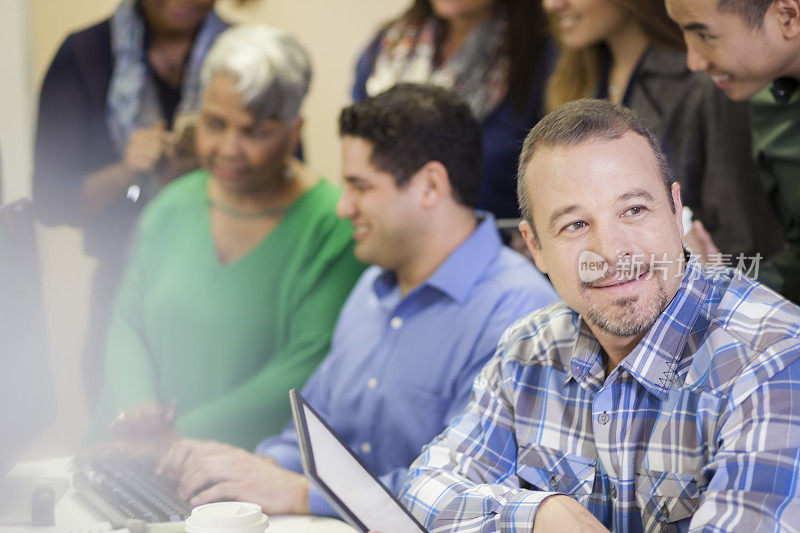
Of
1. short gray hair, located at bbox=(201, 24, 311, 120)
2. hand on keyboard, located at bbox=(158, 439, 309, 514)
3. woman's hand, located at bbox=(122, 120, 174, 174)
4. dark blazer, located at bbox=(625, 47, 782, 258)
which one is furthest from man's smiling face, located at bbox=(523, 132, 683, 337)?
woman's hand, located at bbox=(122, 120, 174, 174)

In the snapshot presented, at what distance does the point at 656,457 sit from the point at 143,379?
147 centimetres

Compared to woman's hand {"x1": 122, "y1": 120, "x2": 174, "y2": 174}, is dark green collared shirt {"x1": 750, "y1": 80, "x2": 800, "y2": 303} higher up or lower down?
lower down

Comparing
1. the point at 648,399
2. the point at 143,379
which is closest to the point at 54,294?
the point at 143,379

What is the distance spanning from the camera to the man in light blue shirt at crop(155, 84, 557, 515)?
1.63 meters

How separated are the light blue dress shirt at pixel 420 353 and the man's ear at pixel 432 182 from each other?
10 cm

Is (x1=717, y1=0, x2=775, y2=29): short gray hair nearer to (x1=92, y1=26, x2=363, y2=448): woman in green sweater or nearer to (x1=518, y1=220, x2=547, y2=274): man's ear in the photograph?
(x1=518, y1=220, x2=547, y2=274): man's ear

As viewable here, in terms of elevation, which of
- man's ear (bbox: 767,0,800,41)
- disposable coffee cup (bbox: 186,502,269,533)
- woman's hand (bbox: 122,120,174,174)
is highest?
man's ear (bbox: 767,0,800,41)

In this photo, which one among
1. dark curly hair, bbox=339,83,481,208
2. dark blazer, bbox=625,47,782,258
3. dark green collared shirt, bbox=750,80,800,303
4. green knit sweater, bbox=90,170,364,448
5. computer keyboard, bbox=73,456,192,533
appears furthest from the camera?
green knit sweater, bbox=90,170,364,448

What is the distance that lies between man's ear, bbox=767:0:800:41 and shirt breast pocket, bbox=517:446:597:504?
802 millimetres

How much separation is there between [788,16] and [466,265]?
2.19 feet

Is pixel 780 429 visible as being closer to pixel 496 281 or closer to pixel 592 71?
pixel 496 281

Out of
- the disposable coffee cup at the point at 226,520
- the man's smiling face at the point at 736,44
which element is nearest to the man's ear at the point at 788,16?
the man's smiling face at the point at 736,44

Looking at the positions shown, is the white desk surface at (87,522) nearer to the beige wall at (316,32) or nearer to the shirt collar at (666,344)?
the shirt collar at (666,344)

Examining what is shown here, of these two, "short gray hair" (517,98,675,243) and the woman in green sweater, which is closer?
"short gray hair" (517,98,675,243)
